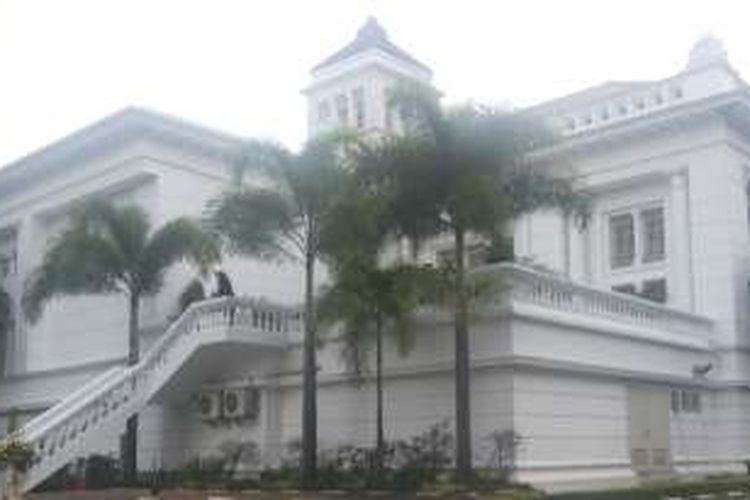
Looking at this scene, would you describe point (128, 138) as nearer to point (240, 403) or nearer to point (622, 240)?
point (240, 403)

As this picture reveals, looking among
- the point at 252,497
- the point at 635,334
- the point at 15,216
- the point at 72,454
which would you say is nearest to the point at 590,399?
the point at 635,334

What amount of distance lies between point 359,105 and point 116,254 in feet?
49.5

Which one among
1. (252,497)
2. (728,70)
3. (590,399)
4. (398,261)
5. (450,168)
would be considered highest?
(728,70)

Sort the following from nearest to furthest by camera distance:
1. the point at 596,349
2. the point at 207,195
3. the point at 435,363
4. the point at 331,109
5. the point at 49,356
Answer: the point at 435,363
the point at 596,349
the point at 207,195
the point at 49,356
the point at 331,109

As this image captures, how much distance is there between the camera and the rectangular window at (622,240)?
37500 mm

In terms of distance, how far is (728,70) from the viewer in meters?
35.4

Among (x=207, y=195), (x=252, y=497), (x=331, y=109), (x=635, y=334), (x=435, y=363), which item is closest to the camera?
(x=252, y=497)

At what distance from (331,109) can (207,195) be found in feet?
27.5

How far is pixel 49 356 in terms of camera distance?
41.3 metres

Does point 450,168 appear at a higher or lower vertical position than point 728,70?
lower

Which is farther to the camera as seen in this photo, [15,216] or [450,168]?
[15,216]

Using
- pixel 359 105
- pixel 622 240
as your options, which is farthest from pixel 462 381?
pixel 359 105

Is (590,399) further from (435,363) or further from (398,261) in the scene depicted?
(398,261)

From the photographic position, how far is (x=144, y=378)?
99.4 feet
